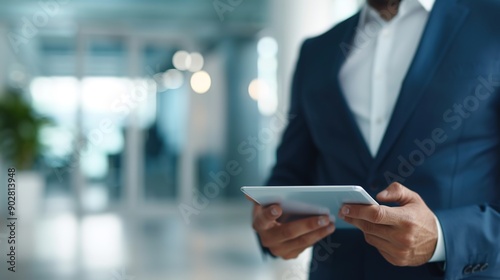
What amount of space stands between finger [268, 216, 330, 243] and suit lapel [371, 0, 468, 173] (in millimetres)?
164

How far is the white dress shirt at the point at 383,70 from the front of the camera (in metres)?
1.21

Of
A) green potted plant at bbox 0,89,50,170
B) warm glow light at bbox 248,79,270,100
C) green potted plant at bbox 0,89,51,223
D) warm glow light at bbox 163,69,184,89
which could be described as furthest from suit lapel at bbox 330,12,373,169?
warm glow light at bbox 248,79,270,100

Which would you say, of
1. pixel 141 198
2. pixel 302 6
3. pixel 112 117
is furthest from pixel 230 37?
pixel 302 6

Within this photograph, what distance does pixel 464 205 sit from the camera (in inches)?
43.3

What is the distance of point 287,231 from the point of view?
1.14m

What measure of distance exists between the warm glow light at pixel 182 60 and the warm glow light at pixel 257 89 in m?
1.27

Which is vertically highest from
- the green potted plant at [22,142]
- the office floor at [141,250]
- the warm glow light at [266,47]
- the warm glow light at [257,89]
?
the warm glow light at [266,47]

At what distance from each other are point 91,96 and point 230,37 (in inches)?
113

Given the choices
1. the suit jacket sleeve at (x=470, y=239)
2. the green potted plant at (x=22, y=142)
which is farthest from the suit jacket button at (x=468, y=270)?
the green potted plant at (x=22, y=142)

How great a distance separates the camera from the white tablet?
91cm

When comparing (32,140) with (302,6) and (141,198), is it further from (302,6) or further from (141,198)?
(302,6)

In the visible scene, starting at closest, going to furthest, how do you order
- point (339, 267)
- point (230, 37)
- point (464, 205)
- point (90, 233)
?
point (464, 205) → point (339, 267) → point (90, 233) → point (230, 37)

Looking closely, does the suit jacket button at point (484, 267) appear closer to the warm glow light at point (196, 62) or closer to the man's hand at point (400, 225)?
the man's hand at point (400, 225)

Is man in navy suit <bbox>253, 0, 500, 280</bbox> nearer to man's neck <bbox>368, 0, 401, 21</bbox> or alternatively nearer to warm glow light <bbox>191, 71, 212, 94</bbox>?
man's neck <bbox>368, 0, 401, 21</bbox>
